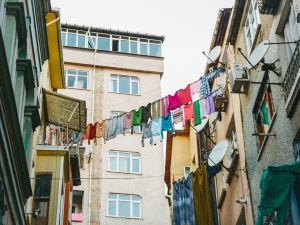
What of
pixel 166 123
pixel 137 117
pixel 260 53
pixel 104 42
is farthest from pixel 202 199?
pixel 104 42

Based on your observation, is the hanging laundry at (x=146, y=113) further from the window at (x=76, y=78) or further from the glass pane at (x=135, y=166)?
the window at (x=76, y=78)

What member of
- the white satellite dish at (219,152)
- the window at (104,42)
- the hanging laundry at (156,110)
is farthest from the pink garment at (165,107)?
the window at (104,42)

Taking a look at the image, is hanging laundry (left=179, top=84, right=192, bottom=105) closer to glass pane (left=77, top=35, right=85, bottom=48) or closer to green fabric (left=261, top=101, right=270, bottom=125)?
green fabric (left=261, top=101, right=270, bottom=125)

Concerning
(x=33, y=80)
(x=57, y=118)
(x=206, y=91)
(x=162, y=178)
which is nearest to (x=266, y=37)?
(x=206, y=91)

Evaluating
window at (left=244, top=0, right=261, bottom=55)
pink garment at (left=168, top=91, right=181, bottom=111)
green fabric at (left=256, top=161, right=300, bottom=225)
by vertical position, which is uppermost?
window at (left=244, top=0, right=261, bottom=55)

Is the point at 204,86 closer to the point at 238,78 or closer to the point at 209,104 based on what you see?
the point at 209,104

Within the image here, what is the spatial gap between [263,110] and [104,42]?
25716 mm

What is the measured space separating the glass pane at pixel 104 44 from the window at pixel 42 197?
72.8 ft

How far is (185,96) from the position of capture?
21.8 m

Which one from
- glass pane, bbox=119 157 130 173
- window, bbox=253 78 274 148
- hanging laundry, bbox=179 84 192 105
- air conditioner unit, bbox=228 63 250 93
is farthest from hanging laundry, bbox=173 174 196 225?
glass pane, bbox=119 157 130 173

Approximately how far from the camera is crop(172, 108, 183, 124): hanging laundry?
73.0 ft

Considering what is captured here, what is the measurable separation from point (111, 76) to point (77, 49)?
2.87m

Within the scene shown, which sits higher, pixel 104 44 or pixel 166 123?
pixel 104 44

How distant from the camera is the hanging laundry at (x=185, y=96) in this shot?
854 inches
